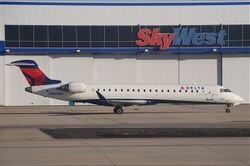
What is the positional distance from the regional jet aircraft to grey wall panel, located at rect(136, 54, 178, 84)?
18022 millimetres

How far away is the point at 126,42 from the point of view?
66.6 metres

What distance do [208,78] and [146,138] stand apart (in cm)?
4491

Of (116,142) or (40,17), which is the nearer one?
(116,142)

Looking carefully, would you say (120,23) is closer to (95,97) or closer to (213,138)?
(95,97)

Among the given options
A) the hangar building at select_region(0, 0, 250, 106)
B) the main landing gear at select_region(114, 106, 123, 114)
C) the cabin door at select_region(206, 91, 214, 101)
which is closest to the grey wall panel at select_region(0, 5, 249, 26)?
the hangar building at select_region(0, 0, 250, 106)

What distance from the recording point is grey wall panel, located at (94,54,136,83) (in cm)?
6688

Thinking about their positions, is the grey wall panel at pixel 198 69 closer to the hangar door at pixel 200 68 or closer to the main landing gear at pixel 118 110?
the hangar door at pixel 200 68

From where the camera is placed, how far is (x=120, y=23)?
66000mm

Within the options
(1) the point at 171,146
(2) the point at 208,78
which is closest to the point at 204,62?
(2) the point at 208,78

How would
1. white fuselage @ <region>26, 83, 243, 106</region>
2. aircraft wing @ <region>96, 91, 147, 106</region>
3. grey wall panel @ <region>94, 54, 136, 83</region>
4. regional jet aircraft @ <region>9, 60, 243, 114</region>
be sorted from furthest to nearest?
grey wall panel @ <region>94, 54, 136, 83</region>
aircraft wing @ <region>96, 91, 147, 106</region>
white fuselage @ <region>26, 83, 243, 106</region>
regional jet aircraft @ <region>9, 60, 243, 114</region>

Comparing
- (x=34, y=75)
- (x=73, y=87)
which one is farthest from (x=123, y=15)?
(x=73, y=87)

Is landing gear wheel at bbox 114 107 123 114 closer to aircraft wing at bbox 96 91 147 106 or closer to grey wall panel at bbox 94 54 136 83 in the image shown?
aircraft wing at bbox 96 91 147 106

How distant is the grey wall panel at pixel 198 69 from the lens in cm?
6744

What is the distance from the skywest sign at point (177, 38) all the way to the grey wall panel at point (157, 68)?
1477mm
